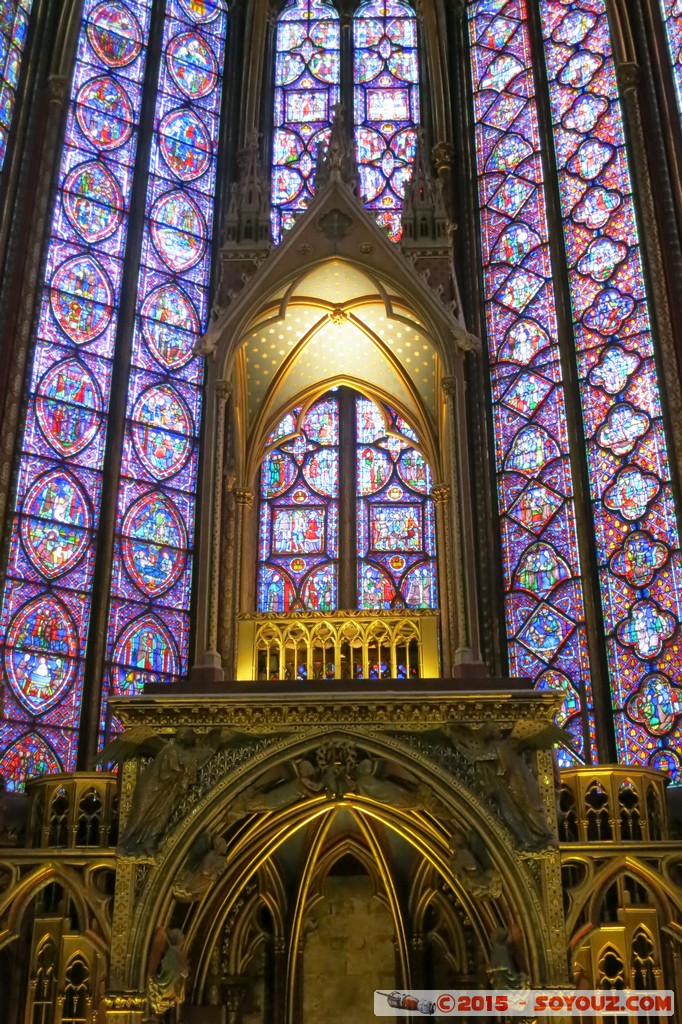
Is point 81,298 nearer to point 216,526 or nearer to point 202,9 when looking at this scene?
point 216,526

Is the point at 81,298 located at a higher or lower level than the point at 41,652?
higher

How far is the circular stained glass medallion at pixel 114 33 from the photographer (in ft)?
54.2

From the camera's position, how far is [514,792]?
33.7 ft

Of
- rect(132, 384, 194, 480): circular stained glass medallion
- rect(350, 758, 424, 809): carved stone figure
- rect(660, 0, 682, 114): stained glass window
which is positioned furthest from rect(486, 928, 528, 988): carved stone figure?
rect(660, 0, 682, 114): stained glass window

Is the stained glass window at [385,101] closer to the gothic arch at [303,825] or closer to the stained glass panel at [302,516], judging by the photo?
the stained glass panel at [302,516]

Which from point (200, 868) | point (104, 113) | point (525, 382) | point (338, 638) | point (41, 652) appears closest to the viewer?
point (200, 868)

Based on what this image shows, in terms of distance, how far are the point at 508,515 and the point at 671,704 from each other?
10.2ft

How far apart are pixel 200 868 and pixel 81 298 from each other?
24.7 ft

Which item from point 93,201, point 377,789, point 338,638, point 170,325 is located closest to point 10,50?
point 93,201

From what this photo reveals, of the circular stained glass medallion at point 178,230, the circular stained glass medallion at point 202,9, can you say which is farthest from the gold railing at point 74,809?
the circular stained glass medallion at point 202,9

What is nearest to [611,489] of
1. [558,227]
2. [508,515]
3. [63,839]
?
[508,515]

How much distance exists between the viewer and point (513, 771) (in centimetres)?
1032

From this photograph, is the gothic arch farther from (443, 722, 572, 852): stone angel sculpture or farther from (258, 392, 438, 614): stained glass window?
(258, 392, 438, 614): stained glass window

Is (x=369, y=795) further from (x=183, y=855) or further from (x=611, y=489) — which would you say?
(x=611, y=489)
